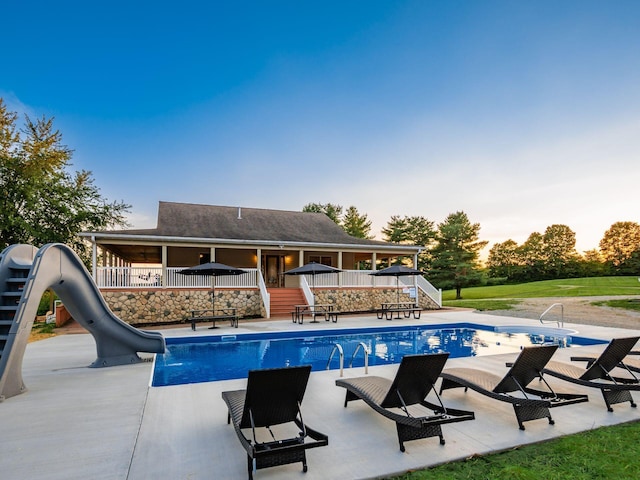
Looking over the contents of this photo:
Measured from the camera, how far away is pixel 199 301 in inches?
666

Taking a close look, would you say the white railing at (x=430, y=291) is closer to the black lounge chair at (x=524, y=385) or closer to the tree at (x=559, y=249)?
the black lounge chair at (x=524, y=385)

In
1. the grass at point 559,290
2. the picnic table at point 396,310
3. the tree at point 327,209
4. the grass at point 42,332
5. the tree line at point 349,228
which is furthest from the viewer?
the tree at point 327,209

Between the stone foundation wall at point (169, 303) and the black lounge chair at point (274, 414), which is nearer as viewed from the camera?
the black lounge chair at point (274, 414)

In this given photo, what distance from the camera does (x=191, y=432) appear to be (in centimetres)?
429

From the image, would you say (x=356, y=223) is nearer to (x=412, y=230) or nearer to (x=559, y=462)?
(x=412, y=230)

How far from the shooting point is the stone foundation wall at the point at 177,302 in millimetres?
15641

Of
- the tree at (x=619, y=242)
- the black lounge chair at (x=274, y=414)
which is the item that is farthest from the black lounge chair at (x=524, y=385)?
the tree at (x=619, y=242)

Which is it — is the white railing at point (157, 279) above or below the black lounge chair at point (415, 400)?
above

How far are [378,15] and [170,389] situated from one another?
55.6ft

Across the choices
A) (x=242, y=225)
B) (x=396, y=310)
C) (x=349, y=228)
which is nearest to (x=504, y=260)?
(x=349, y=228)

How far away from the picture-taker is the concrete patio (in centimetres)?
342

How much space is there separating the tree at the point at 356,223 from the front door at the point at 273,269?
24.6 meters

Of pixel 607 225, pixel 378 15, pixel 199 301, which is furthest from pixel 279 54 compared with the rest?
pixel 607 225

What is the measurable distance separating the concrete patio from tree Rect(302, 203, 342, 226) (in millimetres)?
43478
